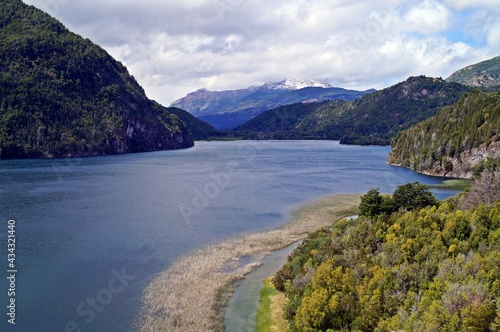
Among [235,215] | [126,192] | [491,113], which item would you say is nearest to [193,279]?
[235,215]

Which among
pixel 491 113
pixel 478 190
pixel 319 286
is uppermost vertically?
pixel 491 113

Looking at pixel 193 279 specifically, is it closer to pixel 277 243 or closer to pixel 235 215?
pixel 277 243

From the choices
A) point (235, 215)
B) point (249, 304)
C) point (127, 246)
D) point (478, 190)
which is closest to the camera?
point (249, 304)

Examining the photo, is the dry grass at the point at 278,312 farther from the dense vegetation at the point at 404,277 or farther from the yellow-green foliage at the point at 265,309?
the dense vegetation at the point at 404,277

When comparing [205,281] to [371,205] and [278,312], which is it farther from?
[371,205]

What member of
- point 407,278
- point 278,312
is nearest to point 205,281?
point 278,312

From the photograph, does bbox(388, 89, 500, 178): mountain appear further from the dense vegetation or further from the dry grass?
the dry grass

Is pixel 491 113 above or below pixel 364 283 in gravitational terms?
above

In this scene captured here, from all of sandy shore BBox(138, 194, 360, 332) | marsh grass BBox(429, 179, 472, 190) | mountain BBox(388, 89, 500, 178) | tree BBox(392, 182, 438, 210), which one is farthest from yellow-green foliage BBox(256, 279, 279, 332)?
mountain BBox(388, 89, 500, 178)
